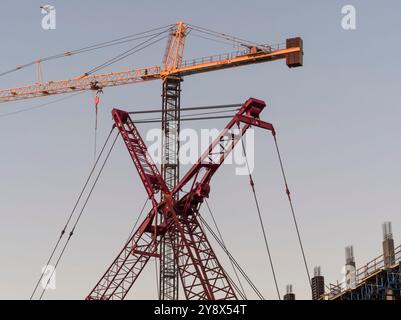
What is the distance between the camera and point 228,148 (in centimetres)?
7831

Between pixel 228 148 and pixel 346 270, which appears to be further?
pixel 346 270

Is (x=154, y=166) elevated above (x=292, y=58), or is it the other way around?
(x=292, y=58)

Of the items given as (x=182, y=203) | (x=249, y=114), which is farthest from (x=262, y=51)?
(x=182, y=203)
